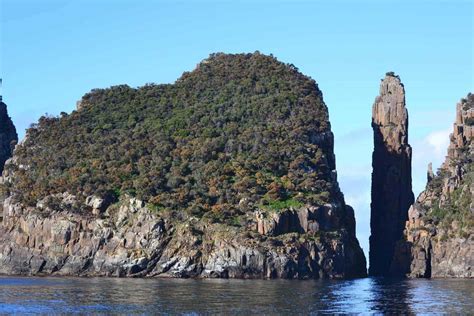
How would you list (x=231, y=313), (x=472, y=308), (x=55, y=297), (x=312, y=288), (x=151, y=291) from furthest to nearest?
1. (x=312, y=288)
2. (x=151, y=291)
3. (x=55, y=297)
4. (x=472, y=308)
5. (x=231, y=313)

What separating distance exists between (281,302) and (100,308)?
2306 cm

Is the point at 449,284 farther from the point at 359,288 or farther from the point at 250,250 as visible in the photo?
the point at 250,250

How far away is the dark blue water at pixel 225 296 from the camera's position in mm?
127750

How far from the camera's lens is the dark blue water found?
128m

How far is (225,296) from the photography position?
145 meters

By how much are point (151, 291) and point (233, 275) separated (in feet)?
149

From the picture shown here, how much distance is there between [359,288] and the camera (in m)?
175

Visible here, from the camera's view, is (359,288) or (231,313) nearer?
(231,313)

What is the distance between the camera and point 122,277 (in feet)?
654

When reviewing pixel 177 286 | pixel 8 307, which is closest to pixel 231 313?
pixel 8 307

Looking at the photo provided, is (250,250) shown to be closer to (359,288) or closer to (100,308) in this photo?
(359,288)

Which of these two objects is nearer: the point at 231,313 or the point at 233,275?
the point at 231,313

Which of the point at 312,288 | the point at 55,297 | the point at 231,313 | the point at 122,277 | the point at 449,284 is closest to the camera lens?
the point at 231,313

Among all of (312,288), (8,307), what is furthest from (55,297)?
(312,288)
